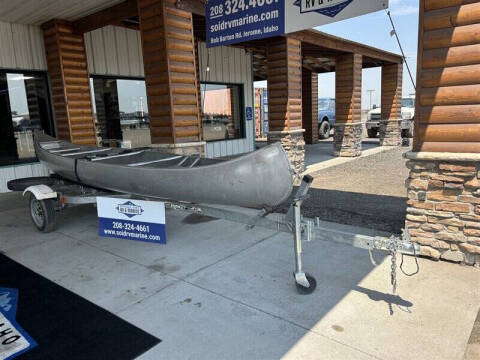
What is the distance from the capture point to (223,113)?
575 inches

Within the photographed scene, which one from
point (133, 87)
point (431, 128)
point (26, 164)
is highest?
point (133, 87)

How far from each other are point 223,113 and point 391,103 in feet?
29.7

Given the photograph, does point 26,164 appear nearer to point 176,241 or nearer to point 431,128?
point 176,241

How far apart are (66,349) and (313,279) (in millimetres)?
2436

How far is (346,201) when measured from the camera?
7.13m

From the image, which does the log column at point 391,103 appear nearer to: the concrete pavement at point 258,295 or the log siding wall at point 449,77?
the log siding wall at point 449,77

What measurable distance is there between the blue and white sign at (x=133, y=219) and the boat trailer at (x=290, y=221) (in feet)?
0.58

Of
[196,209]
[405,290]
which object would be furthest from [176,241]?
[405,290]

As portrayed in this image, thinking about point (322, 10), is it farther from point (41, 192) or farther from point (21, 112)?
point (21, 112)

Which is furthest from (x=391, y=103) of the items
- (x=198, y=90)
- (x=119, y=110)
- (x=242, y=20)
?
(x=242, y=20)

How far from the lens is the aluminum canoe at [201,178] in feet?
11.5

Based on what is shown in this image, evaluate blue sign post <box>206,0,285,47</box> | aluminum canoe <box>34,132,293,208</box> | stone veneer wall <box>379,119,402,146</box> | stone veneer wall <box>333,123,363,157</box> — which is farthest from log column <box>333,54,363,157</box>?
aluminum canoe <box>34,132,293,208</box>

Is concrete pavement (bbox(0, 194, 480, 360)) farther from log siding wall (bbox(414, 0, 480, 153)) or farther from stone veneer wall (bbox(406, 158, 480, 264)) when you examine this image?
log siding wall (bbox(414, 0, 480, 153))

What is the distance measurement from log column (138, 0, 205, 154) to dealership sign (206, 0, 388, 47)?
81cm
